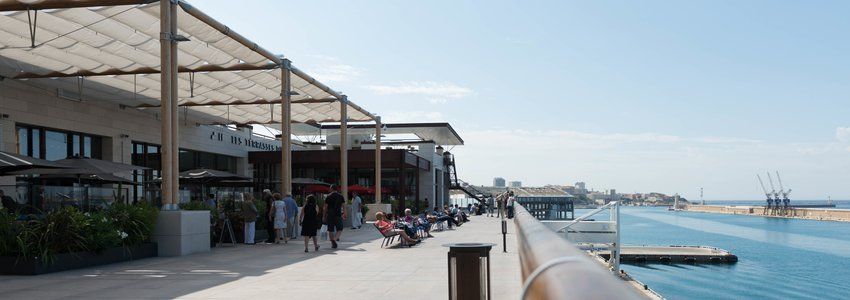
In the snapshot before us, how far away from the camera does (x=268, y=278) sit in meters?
11.1

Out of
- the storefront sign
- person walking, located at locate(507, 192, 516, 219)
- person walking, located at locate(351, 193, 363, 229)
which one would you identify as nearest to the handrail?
person walking, located at locate(351, 193, 363, 229)

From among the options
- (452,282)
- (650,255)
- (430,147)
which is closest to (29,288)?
(452,282)

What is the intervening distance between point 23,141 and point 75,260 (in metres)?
12.0

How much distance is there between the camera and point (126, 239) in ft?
45.5

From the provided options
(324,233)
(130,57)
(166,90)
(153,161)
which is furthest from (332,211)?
(153,161)

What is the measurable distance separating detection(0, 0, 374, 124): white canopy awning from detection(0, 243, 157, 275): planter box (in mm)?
4510

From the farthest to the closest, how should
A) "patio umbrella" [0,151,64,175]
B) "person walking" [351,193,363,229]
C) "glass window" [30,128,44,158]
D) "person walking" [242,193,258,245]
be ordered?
"person walking" [351,193,363,229], "glass window" [30,128,44,158], "person walking" [242,193,258,245], "patio umbrella" [0,151,64,175]

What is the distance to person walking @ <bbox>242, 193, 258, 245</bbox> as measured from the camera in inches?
720

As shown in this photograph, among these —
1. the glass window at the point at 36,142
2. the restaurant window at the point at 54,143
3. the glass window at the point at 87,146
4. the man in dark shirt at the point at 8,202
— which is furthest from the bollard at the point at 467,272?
the glass window at the point at 87,146

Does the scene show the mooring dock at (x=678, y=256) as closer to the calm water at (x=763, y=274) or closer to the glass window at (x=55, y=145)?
the calm water at (x=763, y=274)

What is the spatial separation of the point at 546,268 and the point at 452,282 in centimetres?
450

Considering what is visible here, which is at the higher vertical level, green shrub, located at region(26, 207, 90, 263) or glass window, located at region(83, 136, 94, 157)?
glass window, located at region(83, 136, 94, 157)

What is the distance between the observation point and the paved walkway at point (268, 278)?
937cm

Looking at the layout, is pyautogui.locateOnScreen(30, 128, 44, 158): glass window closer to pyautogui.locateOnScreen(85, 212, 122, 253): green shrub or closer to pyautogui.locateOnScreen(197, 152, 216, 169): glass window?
pyautogui.locateOnScreen(197, 152, 216, 169): glass window
